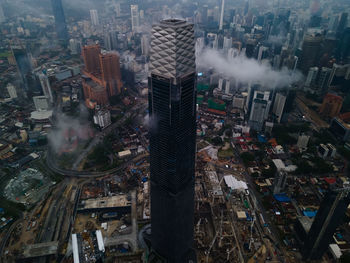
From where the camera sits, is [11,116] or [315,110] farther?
[315,110]

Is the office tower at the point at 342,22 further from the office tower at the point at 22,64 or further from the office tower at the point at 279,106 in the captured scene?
the office tower at the point at 22,64

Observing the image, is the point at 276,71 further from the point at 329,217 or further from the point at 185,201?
the point at 185,201

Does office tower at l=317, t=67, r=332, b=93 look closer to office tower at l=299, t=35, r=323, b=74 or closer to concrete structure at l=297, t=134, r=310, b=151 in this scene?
office tower at l=299, t=35, r=323, b=74

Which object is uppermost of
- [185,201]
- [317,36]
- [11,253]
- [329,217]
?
[317,36]

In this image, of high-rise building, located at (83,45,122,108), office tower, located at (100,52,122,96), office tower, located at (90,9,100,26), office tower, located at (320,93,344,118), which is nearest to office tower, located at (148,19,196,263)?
high-rise building, located at (83,45,122,108)

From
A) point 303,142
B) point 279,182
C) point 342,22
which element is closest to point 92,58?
point 303,142

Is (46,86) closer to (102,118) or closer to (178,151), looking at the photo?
(102,118)

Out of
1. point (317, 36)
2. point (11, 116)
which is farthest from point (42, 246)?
point (317, 36)
